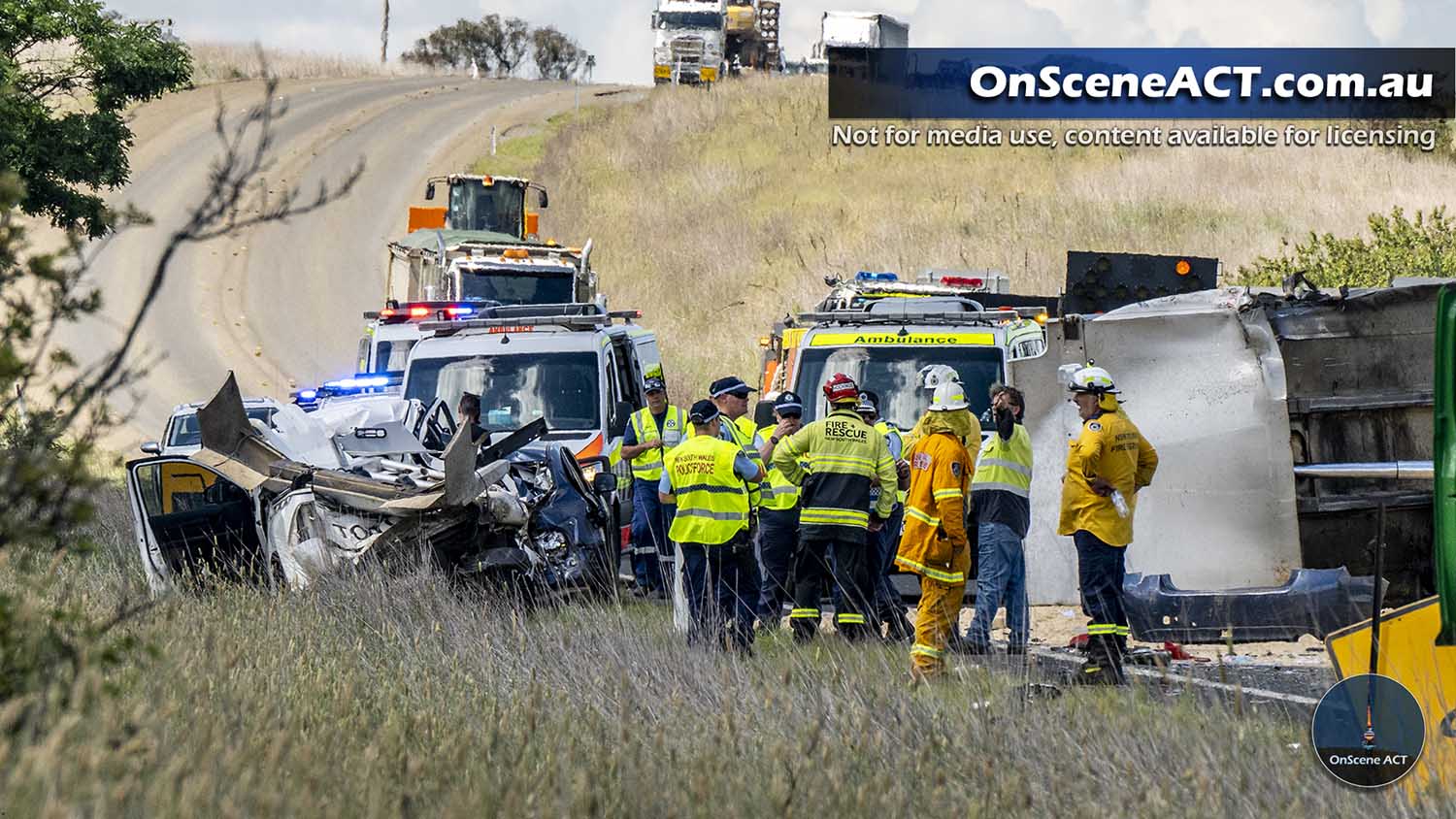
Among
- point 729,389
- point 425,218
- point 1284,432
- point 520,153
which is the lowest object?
point 1284,432

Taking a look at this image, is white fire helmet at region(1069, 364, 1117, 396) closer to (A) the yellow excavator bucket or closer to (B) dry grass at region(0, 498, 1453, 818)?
(B) dry grass at region(0, 498, 1453, 818)

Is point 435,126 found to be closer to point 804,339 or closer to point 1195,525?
point 804,339

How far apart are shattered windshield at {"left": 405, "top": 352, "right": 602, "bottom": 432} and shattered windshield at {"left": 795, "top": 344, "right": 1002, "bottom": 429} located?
200cm

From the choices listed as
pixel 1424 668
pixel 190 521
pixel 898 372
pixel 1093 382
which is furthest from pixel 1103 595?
pixel 190 521

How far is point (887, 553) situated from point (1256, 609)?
2.41 m

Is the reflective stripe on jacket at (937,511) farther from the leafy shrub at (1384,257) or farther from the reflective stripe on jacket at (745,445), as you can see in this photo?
the leafy shrub at (1384,257)

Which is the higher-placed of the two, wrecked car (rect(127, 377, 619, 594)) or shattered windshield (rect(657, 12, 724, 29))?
shattered windshield (rect(657, 12, 724, 29))

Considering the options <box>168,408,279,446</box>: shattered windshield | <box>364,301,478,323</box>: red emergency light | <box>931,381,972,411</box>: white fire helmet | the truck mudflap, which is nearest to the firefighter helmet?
<box>931,381,972,411</box>: white fire helmet

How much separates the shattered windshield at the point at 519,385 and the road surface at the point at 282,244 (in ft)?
23.9

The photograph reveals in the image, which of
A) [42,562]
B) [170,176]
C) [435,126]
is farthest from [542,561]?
[435,126]

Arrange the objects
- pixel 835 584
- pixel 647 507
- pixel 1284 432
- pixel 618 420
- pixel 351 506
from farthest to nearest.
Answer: pixel 618 420 < pixel 647 507 < pixel 1284 432 < pixel 835 584 < pixel 351 506

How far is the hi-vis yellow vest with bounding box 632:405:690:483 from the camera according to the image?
12.2 metres

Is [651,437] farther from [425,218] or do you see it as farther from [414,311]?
[425,218]

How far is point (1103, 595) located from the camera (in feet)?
29.1
